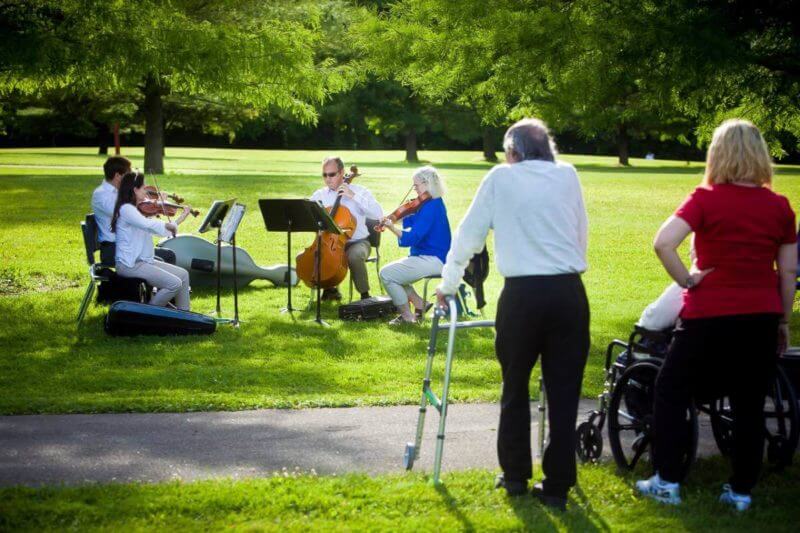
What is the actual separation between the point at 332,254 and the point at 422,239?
1305mm

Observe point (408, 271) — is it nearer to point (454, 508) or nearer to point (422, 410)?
point (422, 410)

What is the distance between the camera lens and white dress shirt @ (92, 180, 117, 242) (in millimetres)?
11094

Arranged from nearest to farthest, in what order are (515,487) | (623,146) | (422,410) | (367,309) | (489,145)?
(515,487) → (422,410) → (367,309) → (623,146) → (489,145)

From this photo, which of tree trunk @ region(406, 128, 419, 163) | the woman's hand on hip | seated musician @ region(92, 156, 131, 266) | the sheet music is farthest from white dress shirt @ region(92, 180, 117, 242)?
tree trunk @ region(406, 128, 419, 163)

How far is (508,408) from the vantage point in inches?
204

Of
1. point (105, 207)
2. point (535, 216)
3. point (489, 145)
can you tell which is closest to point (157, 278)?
point (105, 207)

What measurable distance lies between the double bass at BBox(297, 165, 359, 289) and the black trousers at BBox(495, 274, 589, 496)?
675 cm

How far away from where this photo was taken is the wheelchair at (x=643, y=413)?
18.2 feet

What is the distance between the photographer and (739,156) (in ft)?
15.9

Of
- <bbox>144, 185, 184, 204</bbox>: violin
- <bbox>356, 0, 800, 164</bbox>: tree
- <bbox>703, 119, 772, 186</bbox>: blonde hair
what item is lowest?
<bbox>144, 185, 184, 204</bbox>: violin

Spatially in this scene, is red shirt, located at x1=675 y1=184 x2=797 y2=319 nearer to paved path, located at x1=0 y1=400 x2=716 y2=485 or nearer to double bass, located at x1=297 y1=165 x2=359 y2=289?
paved path, located at x1=0 y1=400 x2=716 y2=485

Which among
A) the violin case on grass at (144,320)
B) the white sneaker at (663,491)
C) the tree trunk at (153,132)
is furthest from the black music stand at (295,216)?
the tree trunk at (153,132)

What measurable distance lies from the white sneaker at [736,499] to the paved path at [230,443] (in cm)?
108

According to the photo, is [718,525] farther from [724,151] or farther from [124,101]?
[124,101]
